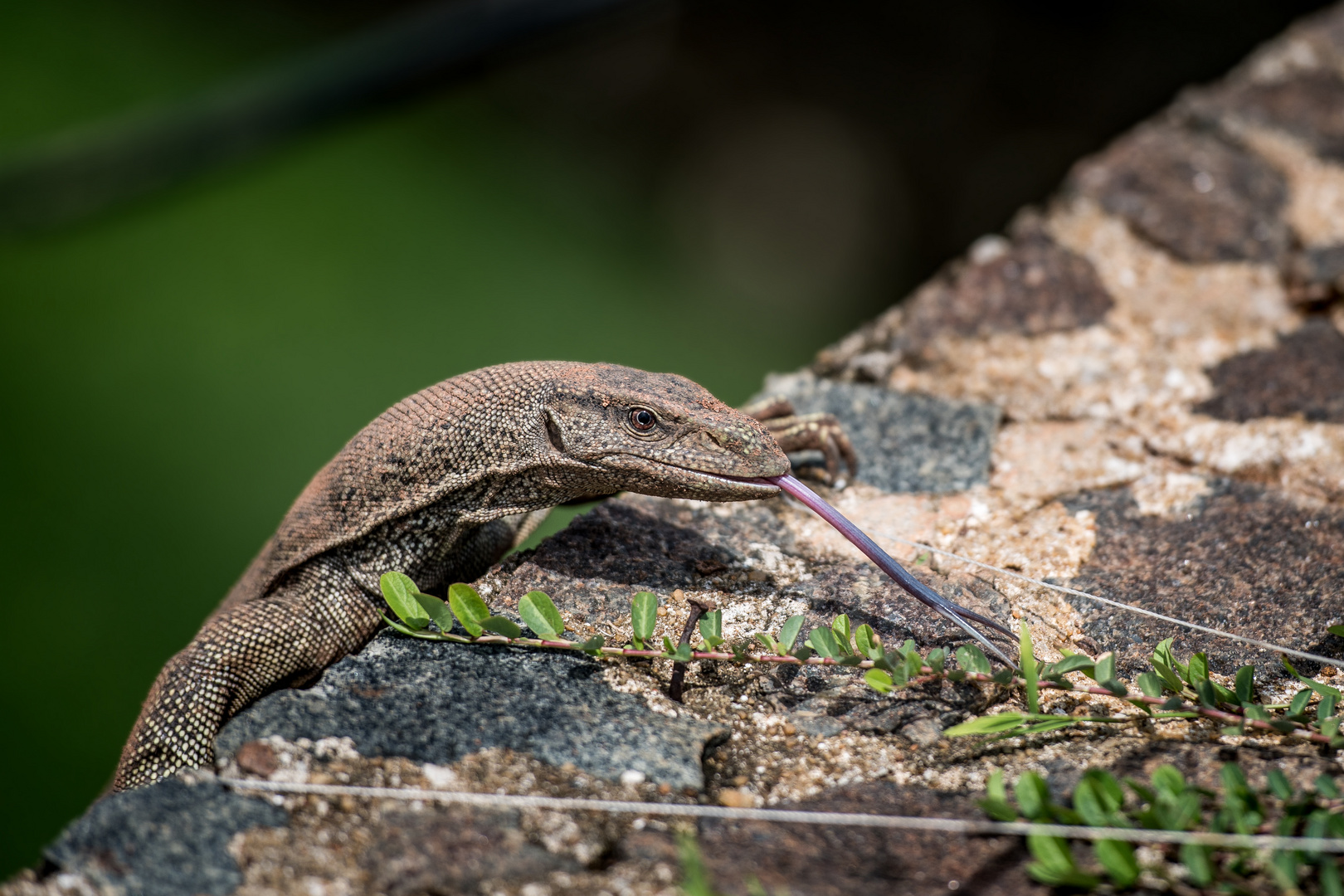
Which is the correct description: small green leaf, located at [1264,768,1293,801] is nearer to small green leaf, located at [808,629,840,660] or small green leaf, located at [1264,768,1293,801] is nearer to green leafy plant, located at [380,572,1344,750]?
green leafy plant, located at [380,572,1344,750]

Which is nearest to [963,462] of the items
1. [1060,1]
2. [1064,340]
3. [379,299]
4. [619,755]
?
[1064,340]

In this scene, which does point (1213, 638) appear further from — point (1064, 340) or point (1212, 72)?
point (1212, 72)

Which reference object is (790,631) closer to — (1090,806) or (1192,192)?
(1090,806)

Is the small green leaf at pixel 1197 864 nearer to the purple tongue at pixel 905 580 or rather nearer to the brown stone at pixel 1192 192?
the purple tongue at pixel 905 580

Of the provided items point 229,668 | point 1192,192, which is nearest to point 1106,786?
point 229,668

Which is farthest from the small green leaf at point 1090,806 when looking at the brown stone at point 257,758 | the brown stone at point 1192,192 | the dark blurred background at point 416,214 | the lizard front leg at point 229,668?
the dark blurred background at point 416,214
